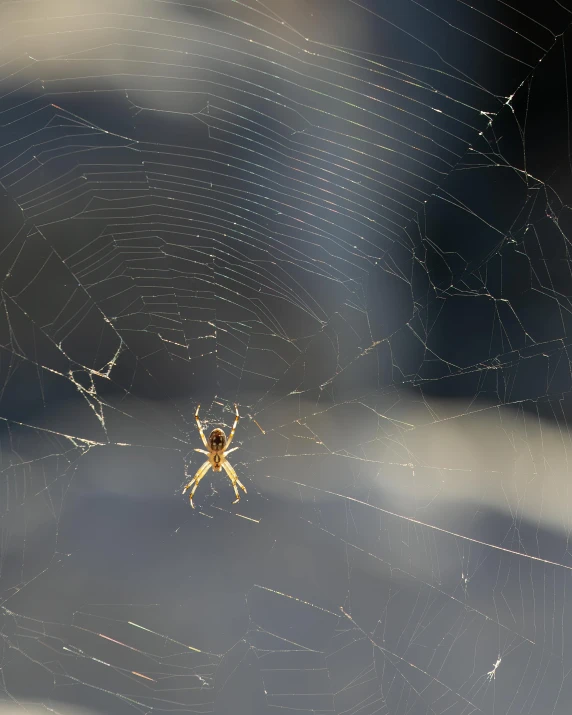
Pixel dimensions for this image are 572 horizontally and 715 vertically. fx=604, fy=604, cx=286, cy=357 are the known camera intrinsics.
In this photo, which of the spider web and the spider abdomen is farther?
the spider web

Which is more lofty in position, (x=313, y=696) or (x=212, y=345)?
(x=212, y=345)

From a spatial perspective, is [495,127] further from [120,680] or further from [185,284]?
[120,680]

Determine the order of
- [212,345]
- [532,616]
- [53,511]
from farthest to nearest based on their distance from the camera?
[212,345] < [53,511] < [532,616]

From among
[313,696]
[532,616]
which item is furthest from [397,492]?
[313,696]

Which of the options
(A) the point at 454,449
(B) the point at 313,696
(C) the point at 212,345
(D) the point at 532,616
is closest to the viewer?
(B) the point at 313,696

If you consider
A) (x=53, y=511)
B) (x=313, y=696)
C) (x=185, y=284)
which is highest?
(x=185, y=284)

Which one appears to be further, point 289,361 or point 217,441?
point 289,361

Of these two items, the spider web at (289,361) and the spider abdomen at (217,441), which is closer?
the spider abdomen at (217,441)

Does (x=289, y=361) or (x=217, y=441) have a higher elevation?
(x=289, y=361)
